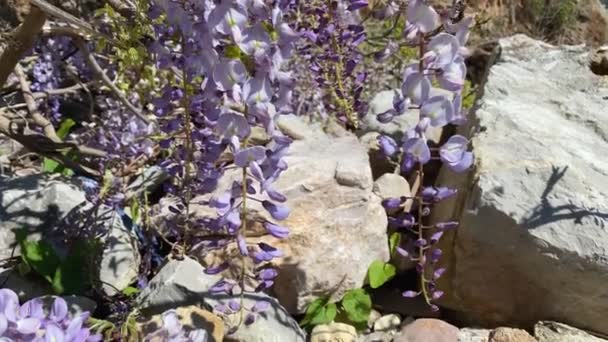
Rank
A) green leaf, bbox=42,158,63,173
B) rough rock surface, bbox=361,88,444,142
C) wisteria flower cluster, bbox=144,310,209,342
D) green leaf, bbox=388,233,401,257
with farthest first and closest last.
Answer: rough rock surface, bbox=361,88,444,142 → green leaf, bbox=42,158,63,173 → green leaf, bbox=388,233,401,257 → wisteria flower cluster, bbox=144,310,209,342

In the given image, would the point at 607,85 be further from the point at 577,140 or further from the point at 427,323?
the point at 427,323

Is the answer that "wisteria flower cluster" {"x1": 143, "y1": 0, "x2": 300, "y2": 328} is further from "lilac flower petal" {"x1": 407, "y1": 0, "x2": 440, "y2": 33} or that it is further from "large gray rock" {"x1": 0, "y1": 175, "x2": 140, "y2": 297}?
"large gray rock" {"x1": 0, "y1": 175, "x2": 140, "y2": 297}

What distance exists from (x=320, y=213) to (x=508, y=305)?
0.68 m

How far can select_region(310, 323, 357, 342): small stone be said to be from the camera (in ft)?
→ 8.18

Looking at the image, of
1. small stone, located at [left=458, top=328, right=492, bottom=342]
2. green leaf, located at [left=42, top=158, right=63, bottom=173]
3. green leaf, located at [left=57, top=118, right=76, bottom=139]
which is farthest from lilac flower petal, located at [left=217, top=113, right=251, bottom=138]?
green leaf, located at [left=57, top=118, right=76, bottom=139]

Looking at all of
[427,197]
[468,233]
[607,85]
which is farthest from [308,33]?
[607,85]

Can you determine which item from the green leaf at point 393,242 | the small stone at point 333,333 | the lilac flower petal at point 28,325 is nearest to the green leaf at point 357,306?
the small stone at point 333,333

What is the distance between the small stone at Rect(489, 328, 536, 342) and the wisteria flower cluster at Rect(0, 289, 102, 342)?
1.21 m

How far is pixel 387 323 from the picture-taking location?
2.65m

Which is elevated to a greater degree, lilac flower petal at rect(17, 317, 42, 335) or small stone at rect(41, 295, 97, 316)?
lilac flower petal at rect(17, 317, 42, 335)

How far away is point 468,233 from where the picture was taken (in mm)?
2441

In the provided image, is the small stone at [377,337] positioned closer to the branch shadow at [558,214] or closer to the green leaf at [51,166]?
the branch shadow at [558,214]

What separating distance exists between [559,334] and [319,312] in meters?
0.74

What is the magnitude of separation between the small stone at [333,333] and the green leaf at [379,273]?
0.56 ft
